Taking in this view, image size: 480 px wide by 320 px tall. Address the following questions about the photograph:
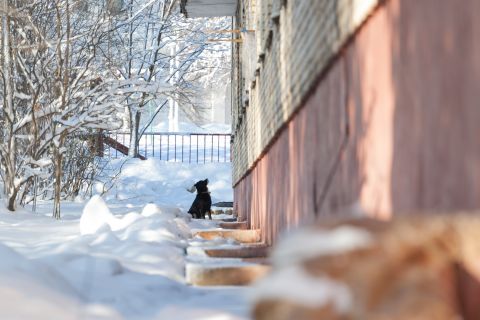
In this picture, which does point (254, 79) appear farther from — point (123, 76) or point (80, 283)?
point (123, 76)

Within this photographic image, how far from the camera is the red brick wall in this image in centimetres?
235

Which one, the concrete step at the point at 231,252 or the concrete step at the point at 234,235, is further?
the concrete step at the point at 234,235

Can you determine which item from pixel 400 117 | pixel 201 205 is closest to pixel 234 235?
pixel 201 205

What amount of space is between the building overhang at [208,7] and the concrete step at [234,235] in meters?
9.03

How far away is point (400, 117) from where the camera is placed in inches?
122

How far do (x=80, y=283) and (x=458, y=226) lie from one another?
3.41 metres

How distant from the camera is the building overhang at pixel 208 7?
60.4 ft

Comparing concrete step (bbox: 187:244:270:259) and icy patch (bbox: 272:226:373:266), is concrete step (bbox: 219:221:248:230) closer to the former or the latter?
concrete step (bbox: 187:244:270:259)

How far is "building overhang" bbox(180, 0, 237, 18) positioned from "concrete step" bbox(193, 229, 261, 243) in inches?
355

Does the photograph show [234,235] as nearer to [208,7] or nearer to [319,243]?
[319,243]

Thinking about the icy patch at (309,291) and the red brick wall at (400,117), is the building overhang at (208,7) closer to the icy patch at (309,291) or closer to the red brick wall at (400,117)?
the red brick wall at (400,117)

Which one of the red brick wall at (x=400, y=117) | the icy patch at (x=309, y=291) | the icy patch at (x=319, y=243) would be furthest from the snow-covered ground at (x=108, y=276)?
the icy patch at (x=309, y=291)

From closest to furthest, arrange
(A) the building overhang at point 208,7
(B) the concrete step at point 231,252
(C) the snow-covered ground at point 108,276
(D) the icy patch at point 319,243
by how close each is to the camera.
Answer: (D) the icy patch at point 319,243
(C) the snow-covered ground at point 108,276
(B) the concrete step at point 231,252
(A) the building overhang at point 208,7

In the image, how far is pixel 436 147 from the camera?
261cm
